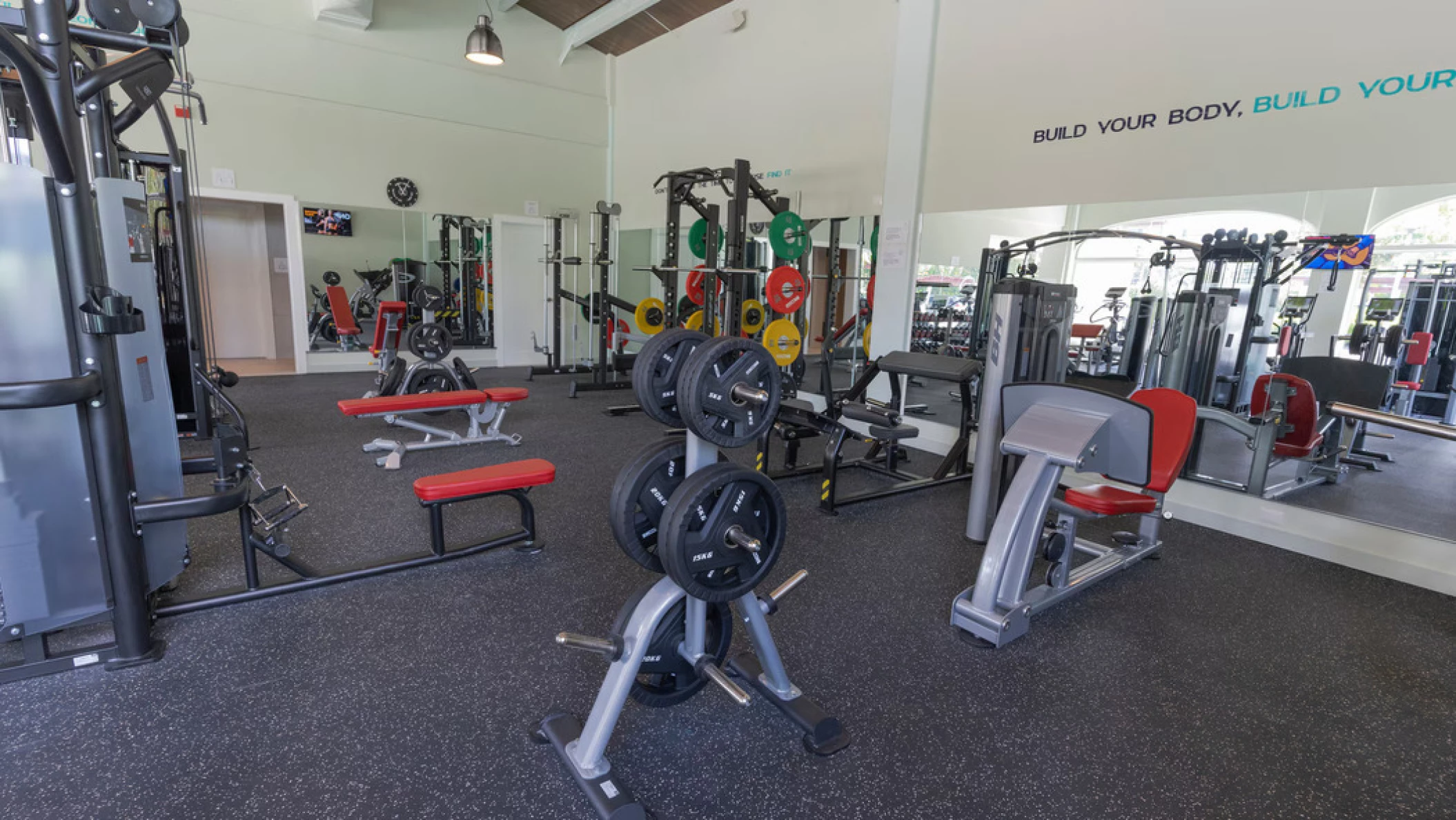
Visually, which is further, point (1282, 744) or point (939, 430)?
point (939, 430)

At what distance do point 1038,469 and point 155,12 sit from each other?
2.98 meters

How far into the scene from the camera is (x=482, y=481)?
2592mm

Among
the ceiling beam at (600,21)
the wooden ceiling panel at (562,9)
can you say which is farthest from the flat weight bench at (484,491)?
the wooden ceiling panel at (562,9)

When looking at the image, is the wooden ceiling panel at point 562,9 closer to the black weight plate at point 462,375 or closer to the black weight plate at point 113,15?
the black weight plate at point 462,375

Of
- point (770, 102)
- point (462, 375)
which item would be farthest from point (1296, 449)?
point (462, 375)

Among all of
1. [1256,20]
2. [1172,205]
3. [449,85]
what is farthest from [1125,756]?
[449,85]

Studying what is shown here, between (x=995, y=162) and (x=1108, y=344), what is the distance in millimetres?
1965

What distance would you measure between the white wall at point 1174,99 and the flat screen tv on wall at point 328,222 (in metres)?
6.23

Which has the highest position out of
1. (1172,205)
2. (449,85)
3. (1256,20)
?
(449,85)

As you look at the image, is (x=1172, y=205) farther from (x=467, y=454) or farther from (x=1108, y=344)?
(x=467, y=454)

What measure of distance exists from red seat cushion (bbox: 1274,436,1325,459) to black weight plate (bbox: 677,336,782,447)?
3.44m

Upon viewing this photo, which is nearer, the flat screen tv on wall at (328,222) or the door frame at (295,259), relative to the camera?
the door frame at (295,259)

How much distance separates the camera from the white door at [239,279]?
7.36m

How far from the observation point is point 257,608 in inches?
91.7
